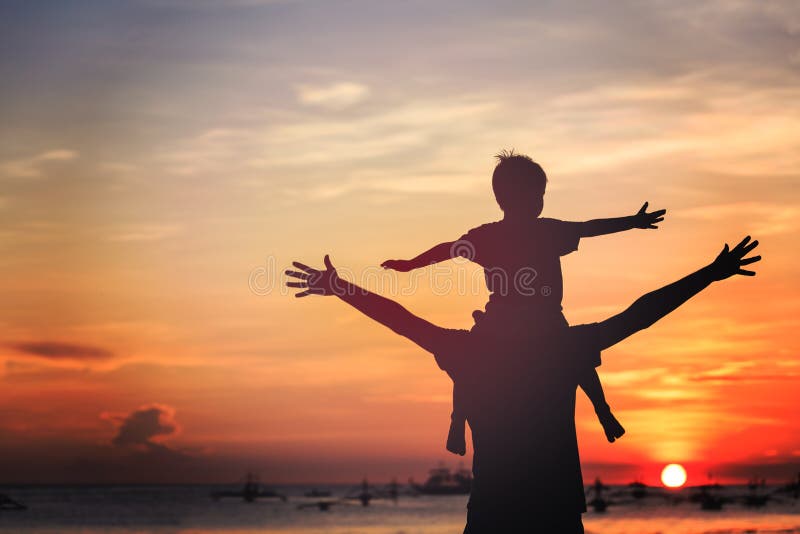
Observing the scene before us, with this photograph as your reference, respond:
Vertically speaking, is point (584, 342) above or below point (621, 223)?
below

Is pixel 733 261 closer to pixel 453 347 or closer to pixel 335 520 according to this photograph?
pixel 453 347

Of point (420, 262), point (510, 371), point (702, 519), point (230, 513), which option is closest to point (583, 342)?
point (510, 371)

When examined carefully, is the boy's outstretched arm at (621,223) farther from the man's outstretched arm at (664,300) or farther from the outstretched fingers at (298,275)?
the outstretched fingers at (298,275)

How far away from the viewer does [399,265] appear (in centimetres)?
753

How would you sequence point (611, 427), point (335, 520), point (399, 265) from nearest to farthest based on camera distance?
1. point (611, 427)
2. point (399, 265)
3. point (335, 520)

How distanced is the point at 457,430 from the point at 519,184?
1816mm

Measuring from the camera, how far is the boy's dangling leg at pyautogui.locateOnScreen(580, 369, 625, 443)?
736 centimetres

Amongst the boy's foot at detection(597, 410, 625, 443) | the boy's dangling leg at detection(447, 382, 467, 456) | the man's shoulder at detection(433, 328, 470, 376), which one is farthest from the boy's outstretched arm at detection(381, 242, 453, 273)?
the boy's foot at detection(597, 410, 625, 443)

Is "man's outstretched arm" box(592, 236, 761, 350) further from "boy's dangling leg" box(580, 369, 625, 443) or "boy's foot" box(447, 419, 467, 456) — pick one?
"boy's foot" box(447, 419, 467, 456)

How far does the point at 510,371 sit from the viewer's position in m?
7.46

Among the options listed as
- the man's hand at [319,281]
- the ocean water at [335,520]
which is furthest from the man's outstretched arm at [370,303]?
the ocean water at [335,520]

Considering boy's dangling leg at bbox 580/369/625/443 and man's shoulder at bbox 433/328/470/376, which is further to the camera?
man's shoulder at bbox 433/328/470/376

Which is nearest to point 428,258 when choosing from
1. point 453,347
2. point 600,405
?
point 453,347

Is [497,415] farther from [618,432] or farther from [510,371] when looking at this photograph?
[618,432]
